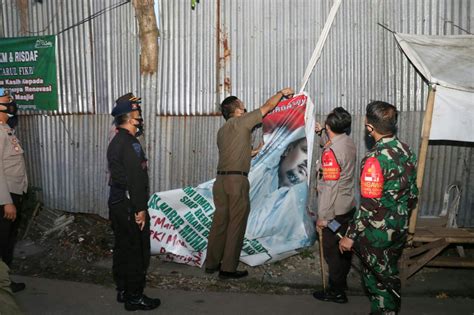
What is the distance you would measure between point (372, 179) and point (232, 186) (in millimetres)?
1975

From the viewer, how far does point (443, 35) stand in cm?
564

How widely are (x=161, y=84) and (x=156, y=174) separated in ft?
3.83

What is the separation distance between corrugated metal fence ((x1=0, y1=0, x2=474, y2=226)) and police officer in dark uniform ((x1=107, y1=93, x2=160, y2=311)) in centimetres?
169

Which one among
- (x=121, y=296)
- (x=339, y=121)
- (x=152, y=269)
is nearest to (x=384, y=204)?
(x=339, y=121)

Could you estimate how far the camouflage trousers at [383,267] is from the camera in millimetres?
3918

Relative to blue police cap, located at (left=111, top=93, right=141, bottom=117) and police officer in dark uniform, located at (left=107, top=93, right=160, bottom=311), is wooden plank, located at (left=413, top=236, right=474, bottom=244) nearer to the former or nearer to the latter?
police officer in dark uniform, located at (left=107, top=93, right=160, bottom=311)

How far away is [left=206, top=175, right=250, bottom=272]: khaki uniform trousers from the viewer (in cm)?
548

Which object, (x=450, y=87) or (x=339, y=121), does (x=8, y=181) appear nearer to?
(x=339, y=121)

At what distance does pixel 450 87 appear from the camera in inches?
195

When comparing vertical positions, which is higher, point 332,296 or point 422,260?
point 422,260

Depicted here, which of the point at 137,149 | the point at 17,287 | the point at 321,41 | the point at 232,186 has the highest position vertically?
the point at 321,41

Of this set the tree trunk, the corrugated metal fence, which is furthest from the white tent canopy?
the tree trunk

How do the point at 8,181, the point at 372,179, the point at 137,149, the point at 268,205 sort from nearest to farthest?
1. the point at 372,179
2. the point at 137,149
3. the point at 8,181
4. the point at 268,205

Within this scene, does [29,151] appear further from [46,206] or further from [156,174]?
[156,174]
